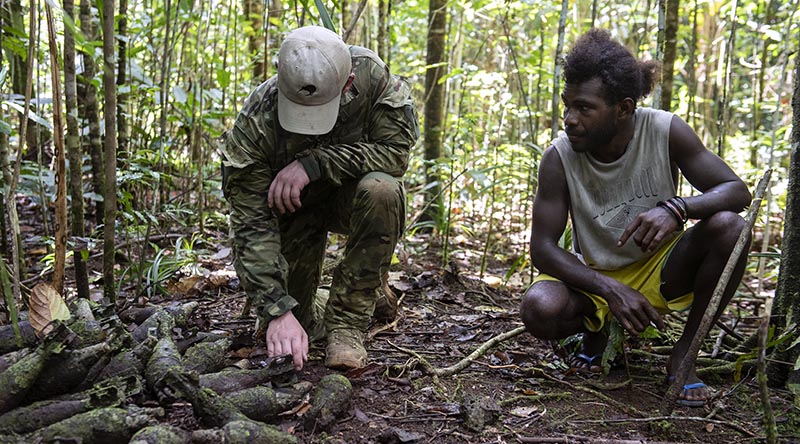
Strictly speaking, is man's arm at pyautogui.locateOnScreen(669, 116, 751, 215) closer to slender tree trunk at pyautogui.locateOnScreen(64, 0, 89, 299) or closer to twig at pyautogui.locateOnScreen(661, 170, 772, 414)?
twig at pyautogui.locateOnScreen(661, 170, 772, 414)

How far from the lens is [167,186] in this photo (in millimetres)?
4734

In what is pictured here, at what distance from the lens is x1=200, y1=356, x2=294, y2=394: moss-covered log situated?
2.07 meters

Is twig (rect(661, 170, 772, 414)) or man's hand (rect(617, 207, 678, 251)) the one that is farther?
man's hand (rect(617, 207, 678, 251))

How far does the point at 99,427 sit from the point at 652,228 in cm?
190

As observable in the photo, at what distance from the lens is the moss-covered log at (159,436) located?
5.30 feet

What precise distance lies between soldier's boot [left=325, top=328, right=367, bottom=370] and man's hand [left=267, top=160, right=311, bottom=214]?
55cm

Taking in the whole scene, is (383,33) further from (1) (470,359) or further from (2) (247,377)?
(2) (247,377)

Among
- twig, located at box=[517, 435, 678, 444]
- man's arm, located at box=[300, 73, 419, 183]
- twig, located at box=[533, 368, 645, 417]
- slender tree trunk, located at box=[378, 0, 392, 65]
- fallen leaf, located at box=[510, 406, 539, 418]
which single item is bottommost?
fallen leaf, located at box=[510, 406, 539, 418]

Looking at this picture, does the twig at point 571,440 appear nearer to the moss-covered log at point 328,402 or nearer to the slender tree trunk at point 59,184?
the moss-covered log at point 328,402

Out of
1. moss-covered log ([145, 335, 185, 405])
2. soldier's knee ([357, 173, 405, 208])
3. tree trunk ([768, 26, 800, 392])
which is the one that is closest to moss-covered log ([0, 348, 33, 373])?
moss-covered log ([145, 335, 185, 405])

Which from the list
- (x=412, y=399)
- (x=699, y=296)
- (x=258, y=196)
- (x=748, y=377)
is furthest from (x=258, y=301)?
(x=748, y=377)

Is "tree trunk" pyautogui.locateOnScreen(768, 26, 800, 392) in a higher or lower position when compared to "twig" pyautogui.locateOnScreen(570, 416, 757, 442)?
higher

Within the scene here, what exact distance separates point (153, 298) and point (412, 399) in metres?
1.67

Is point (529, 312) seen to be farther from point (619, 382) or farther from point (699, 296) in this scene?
point (699, 296)
